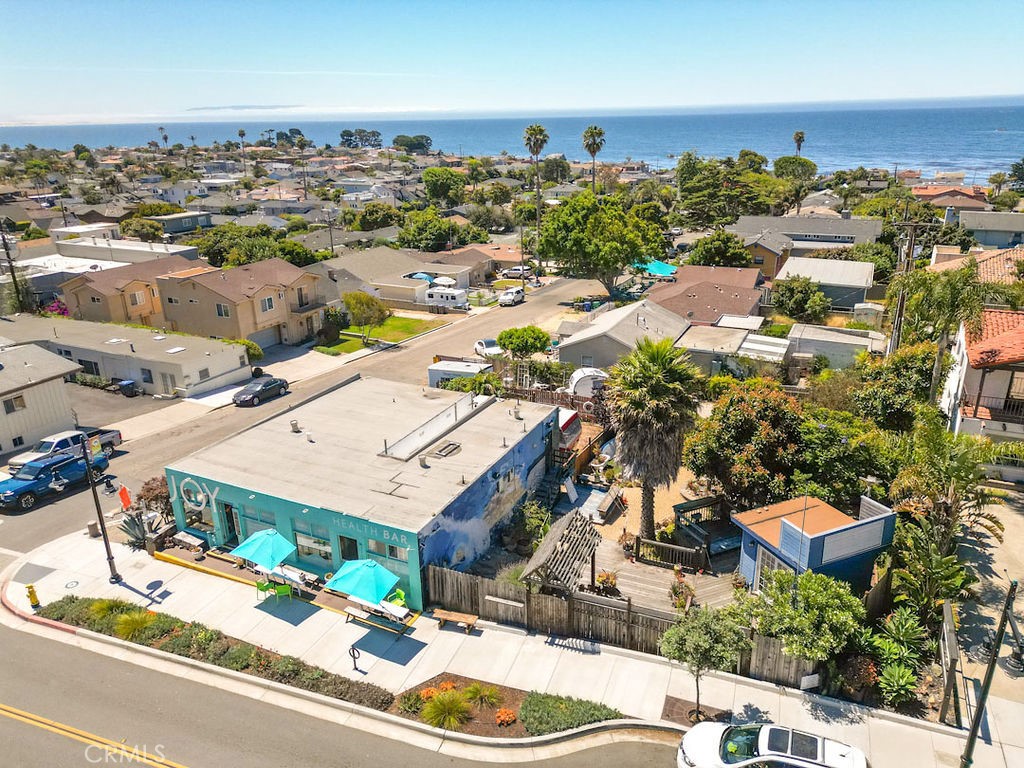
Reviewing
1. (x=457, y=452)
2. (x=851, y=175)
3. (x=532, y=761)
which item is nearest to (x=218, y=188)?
(x=851, y=175)

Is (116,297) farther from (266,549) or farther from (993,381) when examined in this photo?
(993,381)

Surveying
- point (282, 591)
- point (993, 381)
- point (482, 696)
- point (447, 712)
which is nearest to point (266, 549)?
point (282, 591)

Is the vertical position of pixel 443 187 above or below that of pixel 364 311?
above

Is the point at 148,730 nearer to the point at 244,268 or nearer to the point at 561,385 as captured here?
the point at 561,385

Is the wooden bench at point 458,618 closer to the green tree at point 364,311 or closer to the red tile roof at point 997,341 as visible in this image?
the red tile roof at point 997,341

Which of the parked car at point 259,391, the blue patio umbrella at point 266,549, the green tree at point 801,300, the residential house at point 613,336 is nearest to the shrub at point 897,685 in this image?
the blue patio umbrella at point 266,549

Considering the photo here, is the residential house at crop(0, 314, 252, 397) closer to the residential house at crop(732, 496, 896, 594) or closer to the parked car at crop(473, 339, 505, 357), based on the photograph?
the parked car at crop(473, 339, 505, 357)

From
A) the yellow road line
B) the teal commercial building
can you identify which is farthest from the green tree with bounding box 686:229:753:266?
the yellow road line
